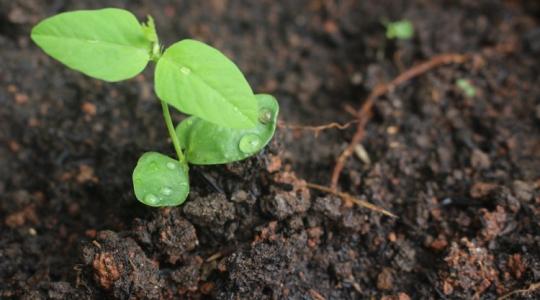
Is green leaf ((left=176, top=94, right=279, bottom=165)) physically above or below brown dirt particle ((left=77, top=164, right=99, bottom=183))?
above

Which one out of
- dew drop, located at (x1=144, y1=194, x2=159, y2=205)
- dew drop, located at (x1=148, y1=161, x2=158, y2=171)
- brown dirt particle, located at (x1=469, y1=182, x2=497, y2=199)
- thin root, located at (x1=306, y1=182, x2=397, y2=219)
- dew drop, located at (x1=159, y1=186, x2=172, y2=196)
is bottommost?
dew drop, located at (x1=144, y1=194, x2=159, y2=205)

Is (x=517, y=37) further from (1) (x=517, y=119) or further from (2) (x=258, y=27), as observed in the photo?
(2) (x=258, y=27)

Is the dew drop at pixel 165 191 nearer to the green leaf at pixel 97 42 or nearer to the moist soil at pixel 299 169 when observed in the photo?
the moist soil at pixel 299 169

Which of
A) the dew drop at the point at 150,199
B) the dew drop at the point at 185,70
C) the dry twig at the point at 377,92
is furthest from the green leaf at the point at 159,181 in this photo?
the dry twig at the point at 377,92

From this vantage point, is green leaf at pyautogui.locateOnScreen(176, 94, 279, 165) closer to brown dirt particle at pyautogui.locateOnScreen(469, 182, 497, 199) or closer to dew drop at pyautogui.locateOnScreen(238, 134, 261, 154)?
dew drop at pyautogui.locateOnScreen(238, 134, 261, 154)

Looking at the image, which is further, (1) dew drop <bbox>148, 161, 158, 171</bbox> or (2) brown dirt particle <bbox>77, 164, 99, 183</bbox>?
(2) brown dirt particle <bbox>77, 164, 99, 183</bbox>

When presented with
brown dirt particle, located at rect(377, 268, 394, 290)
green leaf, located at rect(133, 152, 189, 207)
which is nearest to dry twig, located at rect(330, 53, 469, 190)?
brown dirt particle, located at rect(377, 268, 394, 290)

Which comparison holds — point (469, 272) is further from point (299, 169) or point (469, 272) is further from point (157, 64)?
point (157, 64)

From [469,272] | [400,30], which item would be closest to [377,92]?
[400,30]
